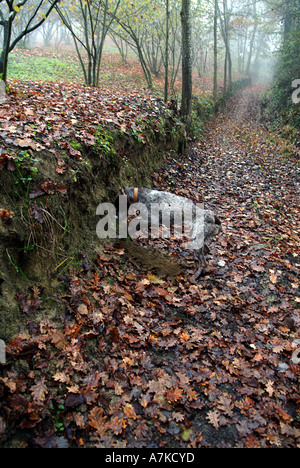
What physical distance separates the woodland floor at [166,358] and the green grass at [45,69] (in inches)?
537

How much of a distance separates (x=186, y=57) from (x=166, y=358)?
31.7 feet

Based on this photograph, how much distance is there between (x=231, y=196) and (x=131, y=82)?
1291cm

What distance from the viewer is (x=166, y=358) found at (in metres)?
3.24

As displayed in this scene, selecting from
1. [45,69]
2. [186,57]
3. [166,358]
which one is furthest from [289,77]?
[166,358]

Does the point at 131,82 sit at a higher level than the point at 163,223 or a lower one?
higher

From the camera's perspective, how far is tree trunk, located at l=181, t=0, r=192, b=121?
8.16m

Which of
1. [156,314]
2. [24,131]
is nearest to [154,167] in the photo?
[24,131]

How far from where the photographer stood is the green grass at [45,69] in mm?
13688

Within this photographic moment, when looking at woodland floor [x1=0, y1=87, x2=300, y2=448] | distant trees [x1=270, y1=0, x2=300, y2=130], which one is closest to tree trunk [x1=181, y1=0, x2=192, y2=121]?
distant trees [x1=270, y1=0, x2=300, y2=130]

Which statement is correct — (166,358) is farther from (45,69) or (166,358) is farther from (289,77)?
(45,69)

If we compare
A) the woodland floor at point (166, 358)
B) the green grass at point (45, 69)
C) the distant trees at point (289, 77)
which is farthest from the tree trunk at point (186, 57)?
the green grass at point (45, 69)

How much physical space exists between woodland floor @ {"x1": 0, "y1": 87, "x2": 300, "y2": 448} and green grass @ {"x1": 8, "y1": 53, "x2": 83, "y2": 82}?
44.8 ft
